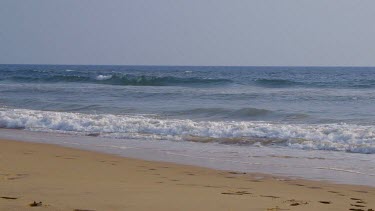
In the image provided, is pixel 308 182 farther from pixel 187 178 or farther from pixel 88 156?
pixel 88 156

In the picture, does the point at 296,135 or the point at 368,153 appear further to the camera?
the point at 296,135

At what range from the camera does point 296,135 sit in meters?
13.4

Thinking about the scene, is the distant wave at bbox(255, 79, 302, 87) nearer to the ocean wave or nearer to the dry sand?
the ocean wave

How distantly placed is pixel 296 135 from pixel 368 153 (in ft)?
7.53

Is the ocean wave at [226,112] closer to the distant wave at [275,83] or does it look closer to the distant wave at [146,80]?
the distant wave at [275,83]

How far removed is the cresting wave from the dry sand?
4005 mm

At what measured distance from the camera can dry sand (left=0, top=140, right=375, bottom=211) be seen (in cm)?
552

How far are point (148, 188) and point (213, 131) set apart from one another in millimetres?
7852

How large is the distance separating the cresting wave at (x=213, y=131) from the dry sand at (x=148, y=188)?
4005mm

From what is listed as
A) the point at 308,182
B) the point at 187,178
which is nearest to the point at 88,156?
the point at 187,178

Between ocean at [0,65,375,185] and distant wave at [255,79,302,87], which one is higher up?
distant wave at [255,79,302,87]

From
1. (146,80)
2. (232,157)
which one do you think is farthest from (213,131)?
(146,80)

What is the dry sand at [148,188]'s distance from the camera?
552cm

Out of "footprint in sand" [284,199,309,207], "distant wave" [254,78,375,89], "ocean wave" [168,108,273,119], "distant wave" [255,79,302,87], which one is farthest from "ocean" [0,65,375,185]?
"distant wave" [255,79,302,87]
